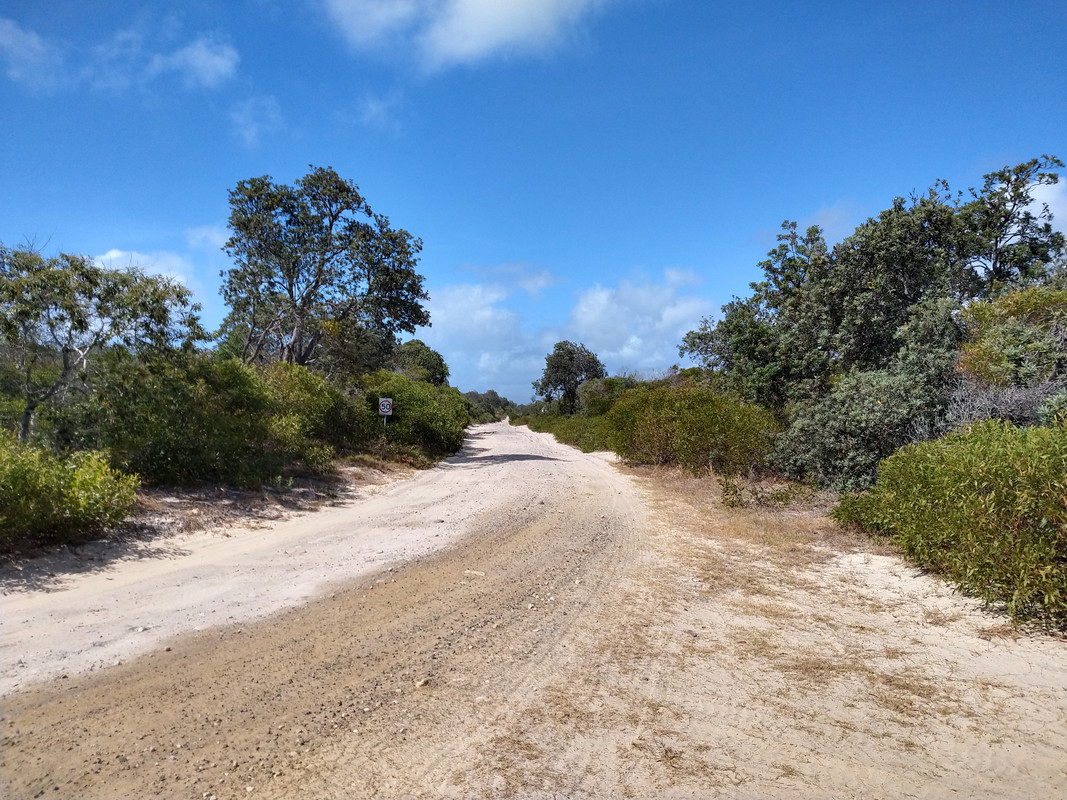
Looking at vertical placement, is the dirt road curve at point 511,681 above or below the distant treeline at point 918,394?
below

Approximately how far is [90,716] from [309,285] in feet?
59.7

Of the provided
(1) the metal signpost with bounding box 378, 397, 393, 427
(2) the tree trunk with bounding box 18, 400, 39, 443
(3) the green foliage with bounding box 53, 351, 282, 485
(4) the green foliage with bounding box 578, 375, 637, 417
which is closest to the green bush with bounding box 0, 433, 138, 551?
(2) the tree trunk with bounding box 18, 400, 39, 443

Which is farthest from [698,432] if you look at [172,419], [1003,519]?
[172,419]

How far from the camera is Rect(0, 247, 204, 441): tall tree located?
8.25 metres

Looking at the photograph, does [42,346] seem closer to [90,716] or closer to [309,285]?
[90,716]

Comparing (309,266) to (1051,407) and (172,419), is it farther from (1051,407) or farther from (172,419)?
(1051,407)

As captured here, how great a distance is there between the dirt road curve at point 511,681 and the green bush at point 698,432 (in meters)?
7.65

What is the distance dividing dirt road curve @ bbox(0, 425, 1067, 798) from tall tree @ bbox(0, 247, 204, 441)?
381 centimetres

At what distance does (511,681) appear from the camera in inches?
163

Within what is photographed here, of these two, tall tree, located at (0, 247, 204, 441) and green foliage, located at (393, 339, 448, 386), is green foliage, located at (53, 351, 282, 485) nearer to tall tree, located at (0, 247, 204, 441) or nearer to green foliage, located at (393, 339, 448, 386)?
tall tree, located at (0, 247, 204, 441)

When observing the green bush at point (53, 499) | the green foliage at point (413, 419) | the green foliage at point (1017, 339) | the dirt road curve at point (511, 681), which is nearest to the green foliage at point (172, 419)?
the green bush at point (53, 499)

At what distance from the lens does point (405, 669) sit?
4.23 m

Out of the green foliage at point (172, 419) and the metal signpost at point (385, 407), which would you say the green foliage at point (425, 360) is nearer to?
the metal signpost at point (385, 407)

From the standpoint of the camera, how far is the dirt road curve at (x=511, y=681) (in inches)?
121
